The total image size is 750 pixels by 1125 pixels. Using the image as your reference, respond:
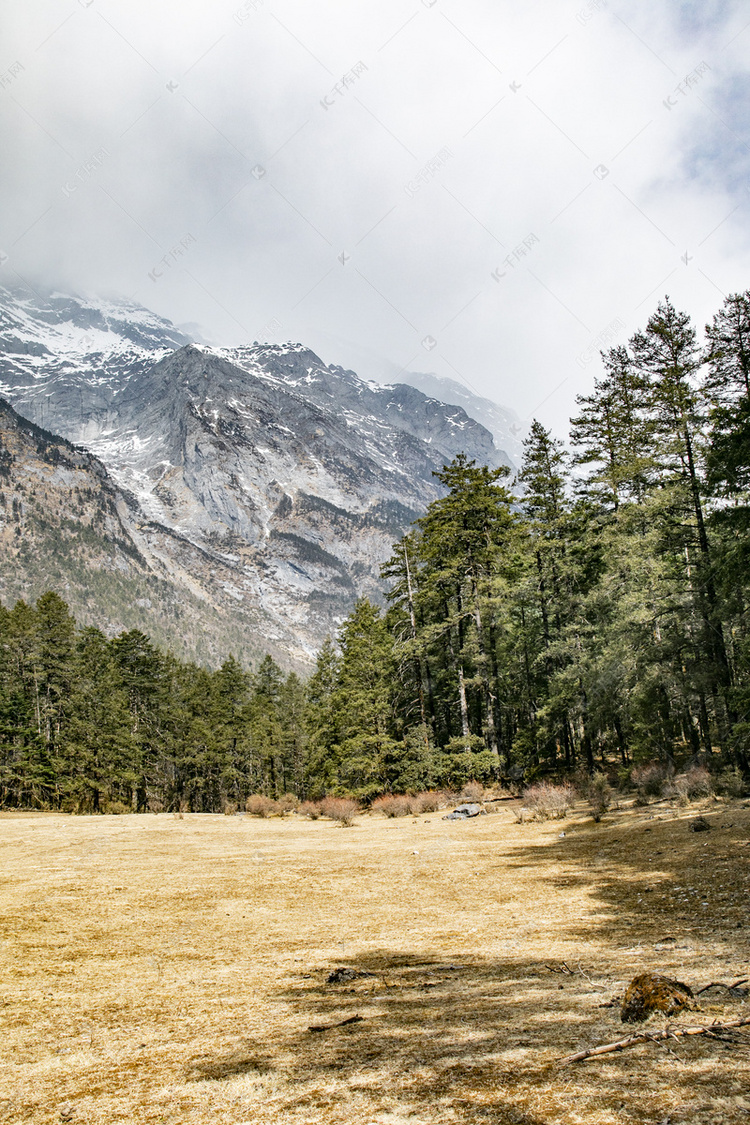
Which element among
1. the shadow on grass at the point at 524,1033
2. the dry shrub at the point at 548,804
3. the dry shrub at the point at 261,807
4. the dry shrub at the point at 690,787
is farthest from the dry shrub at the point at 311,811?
the shadow on grass at the point at 524,1033

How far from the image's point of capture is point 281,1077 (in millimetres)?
3104

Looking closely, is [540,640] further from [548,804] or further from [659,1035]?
[659,1035]

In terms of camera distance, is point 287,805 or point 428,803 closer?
point 428,803

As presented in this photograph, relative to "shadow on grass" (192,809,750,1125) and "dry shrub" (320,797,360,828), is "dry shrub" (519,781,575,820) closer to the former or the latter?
"dry shrub" (320,797,360,828)

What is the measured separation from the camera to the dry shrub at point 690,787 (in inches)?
577

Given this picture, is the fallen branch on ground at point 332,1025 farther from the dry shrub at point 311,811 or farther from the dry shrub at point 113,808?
the dry shrub at point 113,808

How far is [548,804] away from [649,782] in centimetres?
282

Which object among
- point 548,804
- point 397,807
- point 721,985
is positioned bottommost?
point 397,807

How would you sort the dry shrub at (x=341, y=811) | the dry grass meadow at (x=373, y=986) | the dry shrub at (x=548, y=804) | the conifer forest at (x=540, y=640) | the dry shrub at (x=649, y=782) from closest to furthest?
the dry grass meadow at (x=373, y=986) → the dry shrub at (x=649, y=782) → the dry shrub at (x=548, y=804) → the conifer forest at (x=540, y=640) → the dry shrub at (x=341, y=811)

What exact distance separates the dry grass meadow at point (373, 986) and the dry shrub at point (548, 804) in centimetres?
580

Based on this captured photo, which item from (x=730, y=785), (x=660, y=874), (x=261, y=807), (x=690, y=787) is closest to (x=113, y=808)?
(x=261, y=807)

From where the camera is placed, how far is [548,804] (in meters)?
17.4

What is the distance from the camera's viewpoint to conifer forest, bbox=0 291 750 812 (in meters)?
19.2

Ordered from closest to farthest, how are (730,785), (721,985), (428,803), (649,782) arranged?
1. (721,985)
2. (730,785)
3. (649,782)
4. (428,803)
